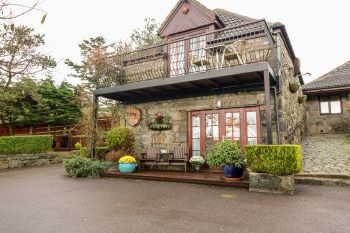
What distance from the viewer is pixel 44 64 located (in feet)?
37.1

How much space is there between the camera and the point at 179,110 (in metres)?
9.02

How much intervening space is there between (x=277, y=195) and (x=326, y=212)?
124 centimetres

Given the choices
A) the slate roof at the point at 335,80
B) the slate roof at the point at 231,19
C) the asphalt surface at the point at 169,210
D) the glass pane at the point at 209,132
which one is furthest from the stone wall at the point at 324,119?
the asphalt surface at the point at 169,210

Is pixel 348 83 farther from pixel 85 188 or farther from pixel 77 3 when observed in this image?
pixel 77 3

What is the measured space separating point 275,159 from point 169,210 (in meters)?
2.68

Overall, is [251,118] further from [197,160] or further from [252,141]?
[197,160]

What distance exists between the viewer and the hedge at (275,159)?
17.7 ft

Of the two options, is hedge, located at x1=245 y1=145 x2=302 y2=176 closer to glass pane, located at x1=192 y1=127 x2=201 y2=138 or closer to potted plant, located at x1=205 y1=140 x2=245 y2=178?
potted plant, located at x1=205 y1=140 x2=245 y2=178

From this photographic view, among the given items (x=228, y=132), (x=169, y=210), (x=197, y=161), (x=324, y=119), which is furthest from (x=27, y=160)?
(x=324, y=119)

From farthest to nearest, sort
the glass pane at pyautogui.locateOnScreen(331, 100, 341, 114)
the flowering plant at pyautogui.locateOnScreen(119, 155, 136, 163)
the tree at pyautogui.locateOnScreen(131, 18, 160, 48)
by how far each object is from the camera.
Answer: the tree at pyautogui.locateOnScreen(131, 18, 160, 48) < the glass pane at pyautogui.locateOnScreen(331, 100, 341, 114) < the flowering plant at pyautogui.locateOnScreen(119, 155, 136, 163)

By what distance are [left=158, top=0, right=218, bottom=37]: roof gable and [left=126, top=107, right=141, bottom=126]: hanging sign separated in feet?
10.7

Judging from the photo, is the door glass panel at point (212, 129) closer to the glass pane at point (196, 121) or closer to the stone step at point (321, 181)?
the glass pane at point (196, 121)

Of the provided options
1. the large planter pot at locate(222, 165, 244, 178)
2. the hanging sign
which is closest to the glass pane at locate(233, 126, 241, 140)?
the large planter pot at locate(222, 165, 244, 178)

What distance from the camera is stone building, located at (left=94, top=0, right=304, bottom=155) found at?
7.41 m
